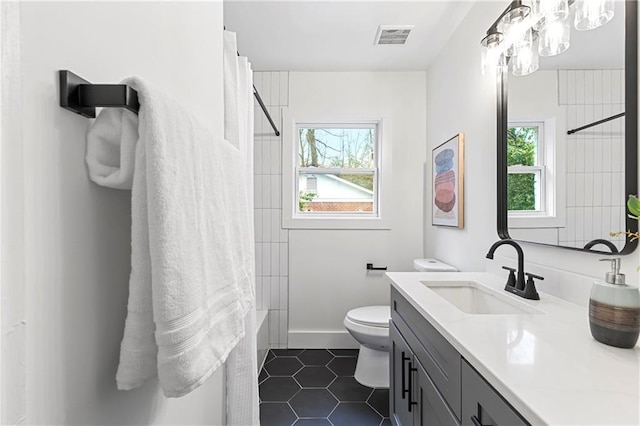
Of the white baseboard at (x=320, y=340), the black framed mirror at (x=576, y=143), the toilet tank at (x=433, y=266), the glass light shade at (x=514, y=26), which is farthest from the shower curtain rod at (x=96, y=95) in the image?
the white baseboard at (x=320, y=340)

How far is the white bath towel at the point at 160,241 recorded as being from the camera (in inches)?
19.8

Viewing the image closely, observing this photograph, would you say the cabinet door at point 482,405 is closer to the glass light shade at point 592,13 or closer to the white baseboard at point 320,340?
the glass light shade at point 592,13

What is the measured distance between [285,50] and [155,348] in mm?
2322

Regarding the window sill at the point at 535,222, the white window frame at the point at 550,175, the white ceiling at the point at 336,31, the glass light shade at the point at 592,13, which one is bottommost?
the window sill at the point at 535,222

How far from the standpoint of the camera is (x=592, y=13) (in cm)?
103

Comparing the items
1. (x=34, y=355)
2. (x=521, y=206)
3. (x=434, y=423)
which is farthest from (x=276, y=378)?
(x=34, y=355)

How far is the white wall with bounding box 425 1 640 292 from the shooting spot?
1.61m

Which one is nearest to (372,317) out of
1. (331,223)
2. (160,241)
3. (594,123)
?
(331,223)

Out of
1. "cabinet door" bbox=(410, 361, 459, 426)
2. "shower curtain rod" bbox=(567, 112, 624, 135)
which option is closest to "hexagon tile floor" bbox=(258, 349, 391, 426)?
"cabinet door" bbox=(410, 361, 459, 426)

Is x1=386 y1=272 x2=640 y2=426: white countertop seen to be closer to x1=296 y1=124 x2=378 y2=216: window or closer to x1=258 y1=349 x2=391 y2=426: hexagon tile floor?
x1=258 y1=349 x2=391 y2=426: hexagon tile floor

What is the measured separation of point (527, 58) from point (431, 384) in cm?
132

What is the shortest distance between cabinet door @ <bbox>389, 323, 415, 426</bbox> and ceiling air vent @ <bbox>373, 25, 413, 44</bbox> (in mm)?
1801

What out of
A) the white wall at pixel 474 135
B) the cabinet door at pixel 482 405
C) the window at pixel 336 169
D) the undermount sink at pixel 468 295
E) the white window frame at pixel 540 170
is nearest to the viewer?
the cabinet door at pixel 482 405

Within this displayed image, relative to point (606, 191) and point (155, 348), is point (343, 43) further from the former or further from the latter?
point (155, 348)
